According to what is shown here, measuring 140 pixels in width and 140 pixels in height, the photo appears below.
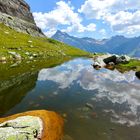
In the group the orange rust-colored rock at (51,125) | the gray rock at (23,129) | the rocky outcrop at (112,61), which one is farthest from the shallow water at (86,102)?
the rocky outcrop at (112,61)

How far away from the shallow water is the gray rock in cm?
299

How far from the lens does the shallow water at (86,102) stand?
26.0 m

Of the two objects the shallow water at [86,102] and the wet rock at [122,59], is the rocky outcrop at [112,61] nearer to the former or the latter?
the wet rock at [122,59]

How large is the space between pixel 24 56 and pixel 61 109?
237 ft

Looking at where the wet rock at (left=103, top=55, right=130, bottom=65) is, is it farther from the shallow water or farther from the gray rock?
the gray rock

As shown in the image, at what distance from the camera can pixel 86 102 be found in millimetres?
37438

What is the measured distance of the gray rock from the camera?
21288mm

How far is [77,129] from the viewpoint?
26156 mm

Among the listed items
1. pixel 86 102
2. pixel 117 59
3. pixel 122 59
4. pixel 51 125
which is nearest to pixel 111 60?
pixel 117 59

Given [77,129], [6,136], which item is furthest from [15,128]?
[77,129]

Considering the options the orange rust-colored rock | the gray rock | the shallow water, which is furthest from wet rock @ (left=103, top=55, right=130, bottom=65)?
the gray rock

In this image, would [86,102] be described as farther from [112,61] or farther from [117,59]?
[112,61]

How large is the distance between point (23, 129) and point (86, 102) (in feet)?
52.9

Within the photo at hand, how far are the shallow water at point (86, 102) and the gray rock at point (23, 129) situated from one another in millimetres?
2987
